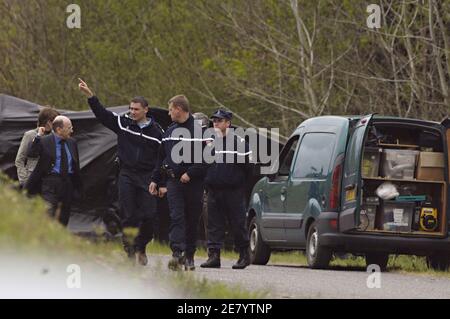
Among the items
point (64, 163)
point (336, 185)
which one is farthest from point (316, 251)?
point (64, 163)

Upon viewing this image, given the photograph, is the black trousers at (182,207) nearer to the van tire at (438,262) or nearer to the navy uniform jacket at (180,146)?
the navy uniform jacket at (180,146)

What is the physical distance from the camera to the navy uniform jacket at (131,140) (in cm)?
1730

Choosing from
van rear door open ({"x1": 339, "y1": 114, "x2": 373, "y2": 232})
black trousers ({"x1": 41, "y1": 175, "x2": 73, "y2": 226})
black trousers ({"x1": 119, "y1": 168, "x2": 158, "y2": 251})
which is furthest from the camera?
van rear door open ({"x1": 339, "y1": 114, "x2": 373, "y2": 232})

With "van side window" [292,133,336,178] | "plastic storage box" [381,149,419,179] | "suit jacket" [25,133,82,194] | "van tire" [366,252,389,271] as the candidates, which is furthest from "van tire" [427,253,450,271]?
"suit jacket" [25,133,82,194]

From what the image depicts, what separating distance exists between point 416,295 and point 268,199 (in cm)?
683

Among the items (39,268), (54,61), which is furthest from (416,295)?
(54,61)

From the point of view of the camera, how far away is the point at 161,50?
125ft

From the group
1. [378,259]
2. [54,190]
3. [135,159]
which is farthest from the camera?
[378,259]

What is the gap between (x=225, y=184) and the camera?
18.1 metres

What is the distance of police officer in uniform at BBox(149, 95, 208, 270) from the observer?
1736 cm

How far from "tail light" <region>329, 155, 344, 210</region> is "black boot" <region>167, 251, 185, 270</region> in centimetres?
233

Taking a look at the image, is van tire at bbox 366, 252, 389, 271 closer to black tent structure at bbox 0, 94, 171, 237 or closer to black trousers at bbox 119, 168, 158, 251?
black trousers at bbox 119, 168, 158, 251

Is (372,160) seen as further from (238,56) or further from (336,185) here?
(238,56)

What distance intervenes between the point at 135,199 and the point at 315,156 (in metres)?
3.16
